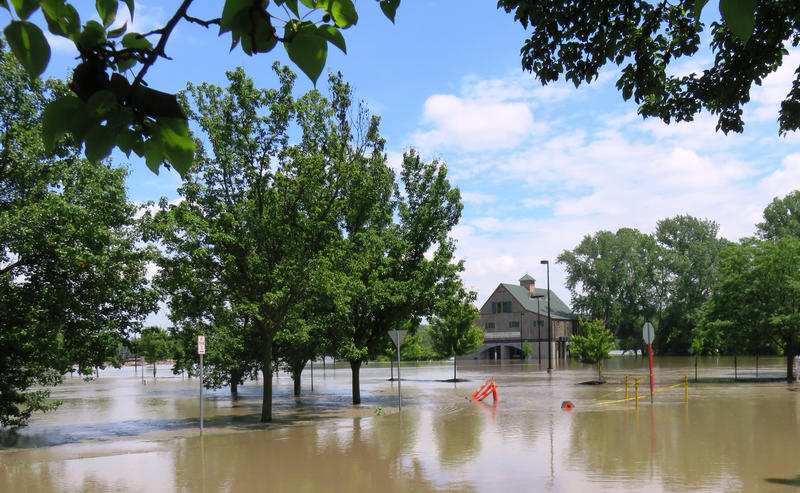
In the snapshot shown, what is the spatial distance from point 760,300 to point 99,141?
38.8 metres

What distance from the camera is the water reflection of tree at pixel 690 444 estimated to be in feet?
34.7

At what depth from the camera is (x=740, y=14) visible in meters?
1.65

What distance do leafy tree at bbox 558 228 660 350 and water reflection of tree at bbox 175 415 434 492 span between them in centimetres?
8118

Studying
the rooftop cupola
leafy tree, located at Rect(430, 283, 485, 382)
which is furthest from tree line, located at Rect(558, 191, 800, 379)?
leafy tree, located at Rect(430, 283, 485, 382)

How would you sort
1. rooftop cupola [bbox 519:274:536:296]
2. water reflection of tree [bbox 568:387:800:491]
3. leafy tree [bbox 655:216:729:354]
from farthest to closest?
1. rooftop cupola [bbox 519:274:536:296]
2. leafy tree [bbox 655:216:729:354]
3. water reflection of tree [bbox 568:387:800:491]

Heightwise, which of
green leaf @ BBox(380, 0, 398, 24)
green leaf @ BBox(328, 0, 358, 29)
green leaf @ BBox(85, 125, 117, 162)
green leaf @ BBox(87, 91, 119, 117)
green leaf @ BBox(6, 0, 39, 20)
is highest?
green leaf @ BBox(380, 0, 398, 24)

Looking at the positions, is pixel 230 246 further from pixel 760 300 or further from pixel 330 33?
pixel 760 300

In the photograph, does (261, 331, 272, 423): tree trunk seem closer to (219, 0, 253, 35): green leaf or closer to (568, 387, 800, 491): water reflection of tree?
(568, 387, 800, 491): water reflection of tree

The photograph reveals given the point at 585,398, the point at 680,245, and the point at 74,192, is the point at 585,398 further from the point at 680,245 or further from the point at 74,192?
the point at 680,245

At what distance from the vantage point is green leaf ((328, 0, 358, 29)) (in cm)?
183

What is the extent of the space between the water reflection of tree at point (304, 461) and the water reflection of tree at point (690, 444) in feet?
11.6

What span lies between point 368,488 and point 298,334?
31.3ft

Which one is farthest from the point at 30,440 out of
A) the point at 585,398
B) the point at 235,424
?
the point at 585,398

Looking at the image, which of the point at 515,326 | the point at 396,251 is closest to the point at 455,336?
the point at 396,251
